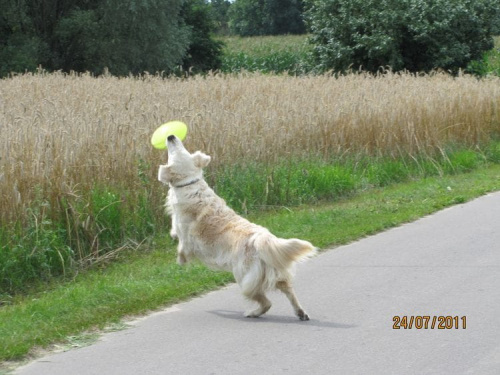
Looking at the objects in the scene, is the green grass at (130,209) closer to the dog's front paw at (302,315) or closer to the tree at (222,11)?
the dog's front paw at (302,315)

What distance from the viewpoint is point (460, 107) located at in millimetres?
19125

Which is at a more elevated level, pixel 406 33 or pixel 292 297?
pixel 406 33

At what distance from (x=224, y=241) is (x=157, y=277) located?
1.77 meters

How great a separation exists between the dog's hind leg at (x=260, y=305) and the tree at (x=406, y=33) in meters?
26.4

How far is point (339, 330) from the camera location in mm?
7254

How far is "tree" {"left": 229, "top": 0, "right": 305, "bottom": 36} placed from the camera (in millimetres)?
100812

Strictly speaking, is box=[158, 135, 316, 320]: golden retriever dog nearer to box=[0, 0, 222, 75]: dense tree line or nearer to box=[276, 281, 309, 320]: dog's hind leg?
box=[276, 281, 309, 320]: dog's hind leg

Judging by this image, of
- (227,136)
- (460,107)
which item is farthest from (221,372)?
(460,107)

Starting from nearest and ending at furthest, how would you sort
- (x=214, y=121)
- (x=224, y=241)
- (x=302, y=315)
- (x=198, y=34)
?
(x=302, y=315), (x=224, y=241), (x=214, y=121), (x=198, y=34)

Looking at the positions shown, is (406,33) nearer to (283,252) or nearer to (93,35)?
(93,35)

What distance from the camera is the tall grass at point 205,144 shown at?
10.1 meters

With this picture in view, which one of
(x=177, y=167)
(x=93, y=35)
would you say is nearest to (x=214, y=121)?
(x=177, y=167)

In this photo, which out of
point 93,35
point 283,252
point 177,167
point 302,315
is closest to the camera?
point 283,252
